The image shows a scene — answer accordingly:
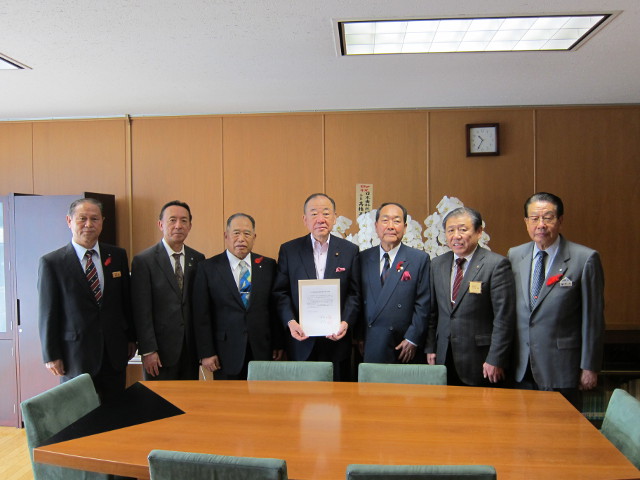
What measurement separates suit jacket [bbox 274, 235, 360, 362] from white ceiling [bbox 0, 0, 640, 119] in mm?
1353

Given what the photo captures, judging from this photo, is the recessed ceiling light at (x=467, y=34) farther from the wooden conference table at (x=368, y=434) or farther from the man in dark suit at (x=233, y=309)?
the wooden conference table at (x=368, y=434)

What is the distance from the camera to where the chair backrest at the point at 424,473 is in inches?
52.6

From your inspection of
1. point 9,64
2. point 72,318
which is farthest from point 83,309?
point 9,64

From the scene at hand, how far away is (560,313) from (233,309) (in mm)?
2051

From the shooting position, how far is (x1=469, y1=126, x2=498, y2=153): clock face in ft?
15.6

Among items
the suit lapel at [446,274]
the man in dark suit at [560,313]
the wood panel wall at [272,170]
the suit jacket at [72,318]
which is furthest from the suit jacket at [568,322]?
the suit jacket at [72,318]

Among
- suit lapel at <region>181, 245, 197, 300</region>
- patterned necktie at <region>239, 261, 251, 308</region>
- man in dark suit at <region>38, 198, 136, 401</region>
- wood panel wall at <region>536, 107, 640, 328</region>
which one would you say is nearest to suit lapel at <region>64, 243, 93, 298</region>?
man in dark suit at <region>38, 198, 136, 401</region>

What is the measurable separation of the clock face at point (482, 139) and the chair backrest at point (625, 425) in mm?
3089

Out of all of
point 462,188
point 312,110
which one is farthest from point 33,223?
point 462,188

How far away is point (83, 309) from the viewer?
10.2 feet

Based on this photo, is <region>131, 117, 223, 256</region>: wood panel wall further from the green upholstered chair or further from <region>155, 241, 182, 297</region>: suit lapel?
the green upholstered chair

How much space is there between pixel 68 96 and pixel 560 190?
4.74 meters

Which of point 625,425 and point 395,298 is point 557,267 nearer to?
point 395,298

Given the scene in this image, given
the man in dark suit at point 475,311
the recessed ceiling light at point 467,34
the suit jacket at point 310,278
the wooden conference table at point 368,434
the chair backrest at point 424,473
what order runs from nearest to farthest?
the chair backrest at point 424,473
the wooden conference table at point 368,434
the recessed ceiling light at point 467,34
the man in dark suit at point 475,311
the suit jacket at point 310,278
